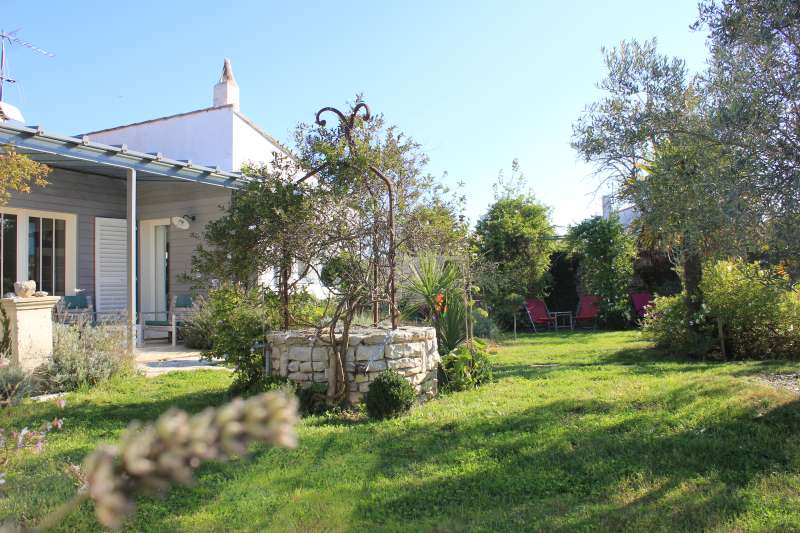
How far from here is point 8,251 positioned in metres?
10.1

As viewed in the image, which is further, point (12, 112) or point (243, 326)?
point (12, 112)

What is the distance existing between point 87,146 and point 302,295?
432 centimetres

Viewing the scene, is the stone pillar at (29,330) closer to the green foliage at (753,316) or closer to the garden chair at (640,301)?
the green foliage at (753,316)

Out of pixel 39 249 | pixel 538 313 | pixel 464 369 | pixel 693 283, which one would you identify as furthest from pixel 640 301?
pixel 39 249

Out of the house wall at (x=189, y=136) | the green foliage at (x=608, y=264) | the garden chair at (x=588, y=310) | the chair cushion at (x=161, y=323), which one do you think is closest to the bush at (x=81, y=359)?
the chair cushion at (x=161, y=323)

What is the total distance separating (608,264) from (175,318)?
10349mm

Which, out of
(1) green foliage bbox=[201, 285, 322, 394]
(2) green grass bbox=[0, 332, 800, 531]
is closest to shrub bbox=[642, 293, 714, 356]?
(2) green grass bbox=[0, 332, 800, 531]

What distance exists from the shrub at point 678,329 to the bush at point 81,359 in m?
8.15

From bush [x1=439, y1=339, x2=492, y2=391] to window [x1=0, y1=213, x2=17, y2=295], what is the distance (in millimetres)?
7855

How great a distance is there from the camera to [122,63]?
421 inches

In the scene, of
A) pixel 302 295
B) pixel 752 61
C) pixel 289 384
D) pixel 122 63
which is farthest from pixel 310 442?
pixel 122 63

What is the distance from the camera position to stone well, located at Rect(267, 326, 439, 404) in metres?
6.10

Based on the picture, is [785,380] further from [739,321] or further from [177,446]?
[177,446]

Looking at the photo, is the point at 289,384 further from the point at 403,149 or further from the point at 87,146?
the point at 87,146
